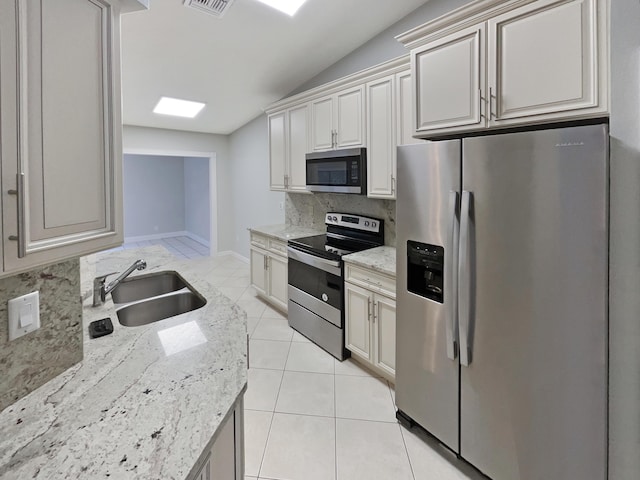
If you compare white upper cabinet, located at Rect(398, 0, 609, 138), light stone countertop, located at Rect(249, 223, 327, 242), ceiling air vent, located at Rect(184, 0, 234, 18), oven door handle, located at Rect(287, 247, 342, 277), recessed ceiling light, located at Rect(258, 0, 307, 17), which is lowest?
oven door handle, located at Rect(287, 247, 342, 277)

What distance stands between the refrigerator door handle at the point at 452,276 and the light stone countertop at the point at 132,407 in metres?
1.03

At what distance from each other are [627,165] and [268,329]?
3019 millimetres

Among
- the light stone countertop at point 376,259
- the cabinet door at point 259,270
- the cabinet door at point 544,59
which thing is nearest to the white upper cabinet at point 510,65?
the cabinet door at point 544,59

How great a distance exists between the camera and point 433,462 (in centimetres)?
178

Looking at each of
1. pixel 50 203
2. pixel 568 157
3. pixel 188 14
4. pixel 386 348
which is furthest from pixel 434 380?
pixel 188 14

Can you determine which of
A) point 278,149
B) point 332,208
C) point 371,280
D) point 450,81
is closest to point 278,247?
point 332,208

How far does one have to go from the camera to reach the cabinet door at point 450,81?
179 cm

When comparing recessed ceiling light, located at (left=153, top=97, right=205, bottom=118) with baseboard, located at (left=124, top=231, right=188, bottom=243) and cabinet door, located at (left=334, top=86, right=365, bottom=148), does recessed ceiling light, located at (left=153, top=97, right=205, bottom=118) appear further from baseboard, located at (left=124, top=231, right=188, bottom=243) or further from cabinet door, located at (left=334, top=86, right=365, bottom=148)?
baseboard, located at (left=124, top=231, right=188, bottom=243)

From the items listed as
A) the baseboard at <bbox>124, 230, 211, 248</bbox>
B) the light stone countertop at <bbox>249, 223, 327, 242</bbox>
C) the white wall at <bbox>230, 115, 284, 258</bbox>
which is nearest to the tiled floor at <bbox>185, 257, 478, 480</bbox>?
the light stone countertop at <bbox>249, 223, 327, 242</bbox>

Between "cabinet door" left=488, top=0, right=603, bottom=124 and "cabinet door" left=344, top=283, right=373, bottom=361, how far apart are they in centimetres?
147

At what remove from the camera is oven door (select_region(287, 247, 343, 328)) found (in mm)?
2732

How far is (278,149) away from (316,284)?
190cm

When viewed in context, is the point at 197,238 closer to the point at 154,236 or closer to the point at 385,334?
the point at 154,236

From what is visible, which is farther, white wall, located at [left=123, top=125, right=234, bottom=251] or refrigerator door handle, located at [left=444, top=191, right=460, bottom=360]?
white wall, located at [left=123, top=125, right=234, bottom=251]
